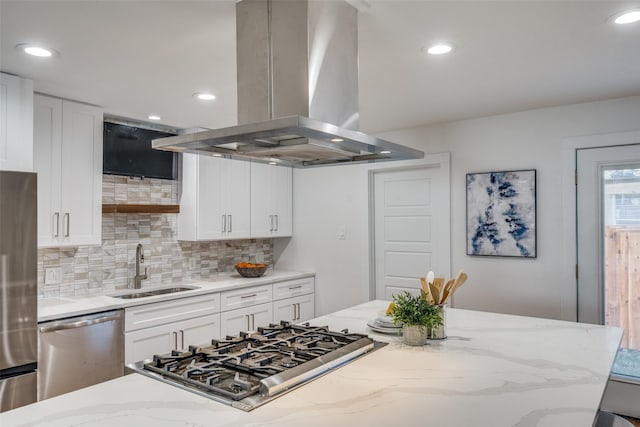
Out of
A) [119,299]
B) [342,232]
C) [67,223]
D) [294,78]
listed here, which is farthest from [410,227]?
[67,223]

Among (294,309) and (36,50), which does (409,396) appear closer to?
(36,50)

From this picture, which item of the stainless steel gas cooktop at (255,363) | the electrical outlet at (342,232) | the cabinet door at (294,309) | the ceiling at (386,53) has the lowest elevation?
the cabinet door at (294,309)

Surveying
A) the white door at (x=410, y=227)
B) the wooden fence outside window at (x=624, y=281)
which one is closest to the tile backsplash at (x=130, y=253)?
the white door at (x=410, y=227)

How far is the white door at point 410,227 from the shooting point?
156 inches

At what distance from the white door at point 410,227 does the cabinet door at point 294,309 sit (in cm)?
79

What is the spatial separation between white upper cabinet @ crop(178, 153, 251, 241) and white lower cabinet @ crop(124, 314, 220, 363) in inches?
32.2

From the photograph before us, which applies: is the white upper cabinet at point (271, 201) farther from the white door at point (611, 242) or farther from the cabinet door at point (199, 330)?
the white door at point (611, 242)

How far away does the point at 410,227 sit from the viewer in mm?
4195

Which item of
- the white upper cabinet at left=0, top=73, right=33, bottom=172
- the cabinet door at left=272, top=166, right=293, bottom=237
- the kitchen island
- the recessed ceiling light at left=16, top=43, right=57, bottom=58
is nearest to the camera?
the kitchen island

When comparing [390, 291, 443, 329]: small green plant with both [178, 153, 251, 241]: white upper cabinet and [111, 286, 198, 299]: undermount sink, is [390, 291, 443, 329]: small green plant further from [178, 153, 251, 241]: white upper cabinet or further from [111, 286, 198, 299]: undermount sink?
[178, 153, 251, 241]: white upper cabinet

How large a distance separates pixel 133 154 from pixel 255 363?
8.66 ft

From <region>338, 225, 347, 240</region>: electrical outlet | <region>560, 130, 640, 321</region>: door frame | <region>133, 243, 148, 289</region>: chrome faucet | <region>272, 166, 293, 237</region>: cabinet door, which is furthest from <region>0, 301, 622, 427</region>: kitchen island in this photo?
<region>272, 166, 293, 237</region>: cabinet door

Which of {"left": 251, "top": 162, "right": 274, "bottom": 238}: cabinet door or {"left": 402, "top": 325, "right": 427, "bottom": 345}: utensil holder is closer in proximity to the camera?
{"left": 402, "top": 325, "right": 427, "bottom": 345}: utensil holder

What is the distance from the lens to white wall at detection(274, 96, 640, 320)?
3371 millimetres
